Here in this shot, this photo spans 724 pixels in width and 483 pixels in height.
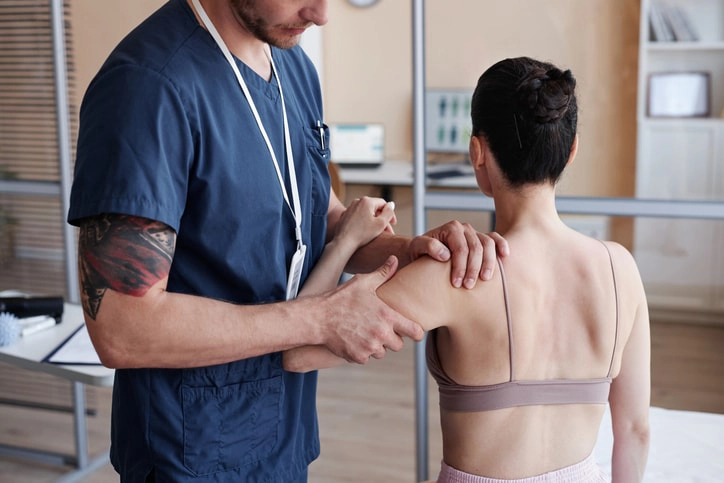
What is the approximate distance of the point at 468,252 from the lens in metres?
1.32

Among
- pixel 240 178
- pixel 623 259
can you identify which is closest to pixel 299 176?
pixel 240 178

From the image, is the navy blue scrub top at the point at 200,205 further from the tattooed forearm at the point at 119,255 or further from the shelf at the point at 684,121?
the shelf at the point at 684,121

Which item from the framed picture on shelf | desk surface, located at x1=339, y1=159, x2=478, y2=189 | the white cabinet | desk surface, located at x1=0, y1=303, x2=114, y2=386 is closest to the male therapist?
desk surface, located at x1=0, y1=303, x2=114, y2=386

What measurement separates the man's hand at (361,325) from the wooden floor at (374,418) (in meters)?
1.74

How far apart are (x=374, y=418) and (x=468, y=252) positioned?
8.46ft

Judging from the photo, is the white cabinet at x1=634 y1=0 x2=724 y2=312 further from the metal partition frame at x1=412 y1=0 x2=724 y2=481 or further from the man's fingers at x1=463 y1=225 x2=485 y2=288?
the man's fingers at x1=463 y1=225 x2=485 y2=288

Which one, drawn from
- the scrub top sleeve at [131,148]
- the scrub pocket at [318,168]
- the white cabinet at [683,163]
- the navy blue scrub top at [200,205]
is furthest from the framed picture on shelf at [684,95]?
the scrub top sleeve at [131,148]

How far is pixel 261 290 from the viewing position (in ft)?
4.46

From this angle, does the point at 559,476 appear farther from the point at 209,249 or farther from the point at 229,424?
the point at 209,249

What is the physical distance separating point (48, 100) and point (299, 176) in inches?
82.8

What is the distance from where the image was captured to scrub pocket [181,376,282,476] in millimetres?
1333

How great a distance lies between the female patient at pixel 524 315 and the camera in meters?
1.32

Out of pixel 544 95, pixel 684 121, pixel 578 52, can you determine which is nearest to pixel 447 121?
pixel 684 121

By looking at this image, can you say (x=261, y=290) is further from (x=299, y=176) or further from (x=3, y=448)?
(x=3, y=448)
